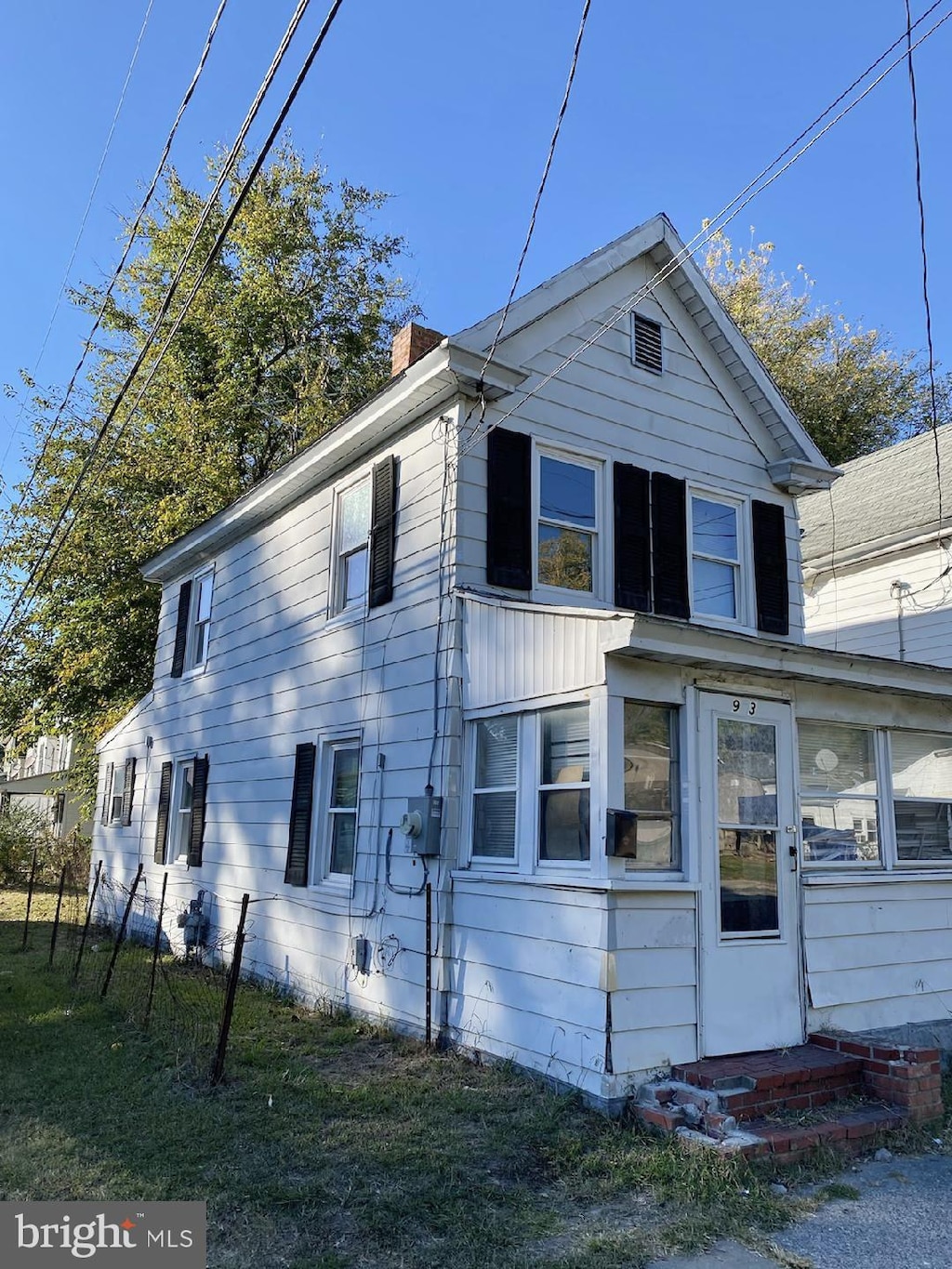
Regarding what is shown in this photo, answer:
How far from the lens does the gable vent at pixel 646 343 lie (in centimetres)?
940

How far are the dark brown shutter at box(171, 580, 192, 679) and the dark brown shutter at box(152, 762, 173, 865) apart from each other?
1.39 m

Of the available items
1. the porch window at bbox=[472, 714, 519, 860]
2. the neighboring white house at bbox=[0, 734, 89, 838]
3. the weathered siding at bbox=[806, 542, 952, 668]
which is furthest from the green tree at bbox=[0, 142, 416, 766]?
the porch window at bbox=[472, 714, 519, 860]

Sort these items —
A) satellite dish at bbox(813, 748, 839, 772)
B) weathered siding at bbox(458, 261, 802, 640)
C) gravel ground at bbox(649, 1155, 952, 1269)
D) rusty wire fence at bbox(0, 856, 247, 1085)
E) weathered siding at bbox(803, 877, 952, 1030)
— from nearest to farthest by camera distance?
1. gravel ground at bbox(649, 1155, 952, 1269)
2. weathered siding at bbox(803, 877, 952, 1030)
3. rusty wire fence at bbox(0, 856, 247, 1085)
4. satellite dish at bbox(813, 748, 839, 772)
5. weathered siding at bbox(458, 261, 802, 640)

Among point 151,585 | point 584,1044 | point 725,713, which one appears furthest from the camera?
point 151,585

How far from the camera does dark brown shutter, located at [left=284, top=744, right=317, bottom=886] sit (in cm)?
942

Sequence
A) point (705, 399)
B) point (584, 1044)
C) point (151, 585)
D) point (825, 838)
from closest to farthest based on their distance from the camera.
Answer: point (584, 1044), point (825, 838), point (705, 399), point (151, 585)

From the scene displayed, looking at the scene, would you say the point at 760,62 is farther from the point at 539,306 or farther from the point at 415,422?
the point at 415,422

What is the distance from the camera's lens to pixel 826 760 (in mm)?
7273

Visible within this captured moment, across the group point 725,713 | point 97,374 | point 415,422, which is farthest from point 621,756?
point 97,374

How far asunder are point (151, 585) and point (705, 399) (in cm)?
1445

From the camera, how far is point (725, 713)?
6.58 meters

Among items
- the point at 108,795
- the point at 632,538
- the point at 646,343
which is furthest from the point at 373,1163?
the point at 108,795

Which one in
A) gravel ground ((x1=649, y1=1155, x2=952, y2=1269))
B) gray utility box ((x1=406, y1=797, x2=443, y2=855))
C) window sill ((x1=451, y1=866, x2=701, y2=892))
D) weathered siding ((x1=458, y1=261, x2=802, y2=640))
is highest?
weathered siding ((x1=458, y1=261, x2=802, y2=640))

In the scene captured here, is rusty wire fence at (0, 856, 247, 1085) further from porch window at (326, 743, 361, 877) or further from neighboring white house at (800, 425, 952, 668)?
neighboring white house at (800, 425, 952, 668)
